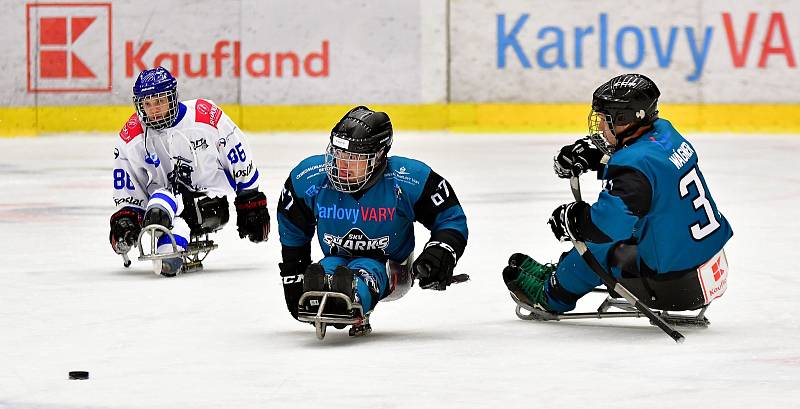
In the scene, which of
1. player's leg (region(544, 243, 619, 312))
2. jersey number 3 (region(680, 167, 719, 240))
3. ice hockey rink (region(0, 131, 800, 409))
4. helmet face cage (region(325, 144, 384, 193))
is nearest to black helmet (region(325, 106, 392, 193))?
helmet face cage (region(325, 144, 384, 193))

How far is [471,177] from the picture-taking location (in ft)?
33.7

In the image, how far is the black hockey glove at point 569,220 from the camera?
13.8ft

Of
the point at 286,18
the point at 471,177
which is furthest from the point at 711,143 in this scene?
the point at 286,18

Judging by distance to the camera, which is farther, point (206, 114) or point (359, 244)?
point (206, 114)

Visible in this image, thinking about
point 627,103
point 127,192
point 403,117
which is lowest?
point 127,192

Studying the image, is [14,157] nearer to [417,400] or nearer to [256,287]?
[256,287]

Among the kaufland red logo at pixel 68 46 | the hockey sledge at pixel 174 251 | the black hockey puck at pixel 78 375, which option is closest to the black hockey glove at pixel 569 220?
the black hockey puck at pixel 78 375

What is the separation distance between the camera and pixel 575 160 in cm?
448

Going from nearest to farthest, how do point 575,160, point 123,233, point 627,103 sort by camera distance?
point 627,103 < point 575,160 < point 123,233

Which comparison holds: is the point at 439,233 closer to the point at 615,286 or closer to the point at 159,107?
the point at 615,286

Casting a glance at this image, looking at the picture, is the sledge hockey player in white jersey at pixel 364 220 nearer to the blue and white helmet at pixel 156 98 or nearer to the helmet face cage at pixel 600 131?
the helmet face cage at pixel 600 131

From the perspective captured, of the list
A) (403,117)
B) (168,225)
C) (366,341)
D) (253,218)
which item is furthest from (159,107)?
(403,117)

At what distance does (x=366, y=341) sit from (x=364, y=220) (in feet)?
1.18

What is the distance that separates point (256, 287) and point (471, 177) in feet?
15.8
